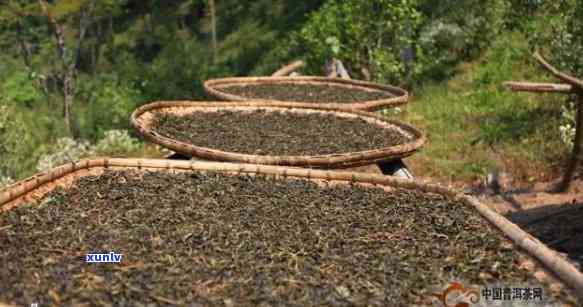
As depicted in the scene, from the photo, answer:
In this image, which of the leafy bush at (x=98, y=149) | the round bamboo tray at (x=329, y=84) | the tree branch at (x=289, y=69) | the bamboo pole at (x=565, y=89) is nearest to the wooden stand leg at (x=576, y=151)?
the bamboo pole at (x=565, y=89)

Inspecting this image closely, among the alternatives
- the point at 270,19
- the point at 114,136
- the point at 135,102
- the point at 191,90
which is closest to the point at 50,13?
the point at 135,102

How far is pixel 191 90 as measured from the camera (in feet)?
55.5

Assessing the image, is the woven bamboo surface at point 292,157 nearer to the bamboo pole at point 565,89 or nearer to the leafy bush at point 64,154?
the bamboo pole at point 565,89

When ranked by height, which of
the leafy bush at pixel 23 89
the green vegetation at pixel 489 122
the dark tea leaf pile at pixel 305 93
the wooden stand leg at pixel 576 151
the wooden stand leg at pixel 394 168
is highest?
the dark tea leaf pile at pixel 305 93

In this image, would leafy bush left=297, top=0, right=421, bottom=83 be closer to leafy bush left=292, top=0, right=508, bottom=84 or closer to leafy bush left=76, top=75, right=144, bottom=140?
leafy bush left=292, top=0, right=508, bottom=84

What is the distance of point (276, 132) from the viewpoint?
4324mm

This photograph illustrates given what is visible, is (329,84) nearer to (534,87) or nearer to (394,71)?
(534,87)

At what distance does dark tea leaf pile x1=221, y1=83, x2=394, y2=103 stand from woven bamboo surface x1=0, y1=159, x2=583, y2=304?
7.32ft

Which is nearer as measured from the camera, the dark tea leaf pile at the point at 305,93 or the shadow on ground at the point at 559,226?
the shadow on ground at the point at 559,226

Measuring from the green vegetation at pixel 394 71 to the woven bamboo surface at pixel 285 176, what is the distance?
3.53 metres

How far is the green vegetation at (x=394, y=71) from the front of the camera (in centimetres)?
696

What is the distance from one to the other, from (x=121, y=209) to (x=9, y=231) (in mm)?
462

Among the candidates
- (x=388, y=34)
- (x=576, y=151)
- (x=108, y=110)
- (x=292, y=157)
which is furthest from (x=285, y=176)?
(x=108, y=110)

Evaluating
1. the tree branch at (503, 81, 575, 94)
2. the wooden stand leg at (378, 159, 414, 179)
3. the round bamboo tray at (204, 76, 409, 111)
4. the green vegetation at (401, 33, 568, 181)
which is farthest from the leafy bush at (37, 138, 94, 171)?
the tree branch at (503, 81, 575, 94)
